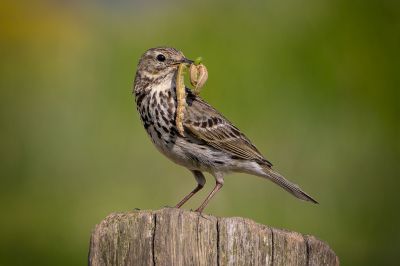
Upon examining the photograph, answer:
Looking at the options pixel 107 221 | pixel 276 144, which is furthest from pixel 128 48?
pixel 107 221

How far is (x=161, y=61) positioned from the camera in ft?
32.7

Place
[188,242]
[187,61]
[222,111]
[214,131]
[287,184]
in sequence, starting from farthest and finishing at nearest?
[222,111], [287,184], [214,131], [187,61], [188,242]

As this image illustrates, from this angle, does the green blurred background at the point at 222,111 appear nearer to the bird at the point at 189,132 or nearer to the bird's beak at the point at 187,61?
the bird at the point at 189,132

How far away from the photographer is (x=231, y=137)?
1006 cm

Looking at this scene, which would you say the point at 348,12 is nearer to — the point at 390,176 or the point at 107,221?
the point at 390,176

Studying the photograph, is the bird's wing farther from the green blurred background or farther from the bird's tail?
the green blurred background

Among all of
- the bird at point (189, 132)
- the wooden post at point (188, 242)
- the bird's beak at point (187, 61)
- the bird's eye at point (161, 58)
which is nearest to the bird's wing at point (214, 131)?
the bird at point (189, 132)

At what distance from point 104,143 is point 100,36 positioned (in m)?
2.72

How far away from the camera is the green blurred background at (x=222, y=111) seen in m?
13.9

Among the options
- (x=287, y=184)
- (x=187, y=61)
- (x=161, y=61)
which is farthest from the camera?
(x=287, y=184)

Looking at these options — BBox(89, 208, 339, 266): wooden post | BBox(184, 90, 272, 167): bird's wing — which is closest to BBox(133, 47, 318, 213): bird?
BBox(184, 90, 272, 167): bird's wing

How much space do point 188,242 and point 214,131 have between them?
3235 millimetres

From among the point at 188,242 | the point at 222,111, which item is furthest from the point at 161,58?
the point at 222,111

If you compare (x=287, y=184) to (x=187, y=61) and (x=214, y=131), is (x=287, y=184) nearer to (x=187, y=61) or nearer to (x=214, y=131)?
(x=214, y=131)
